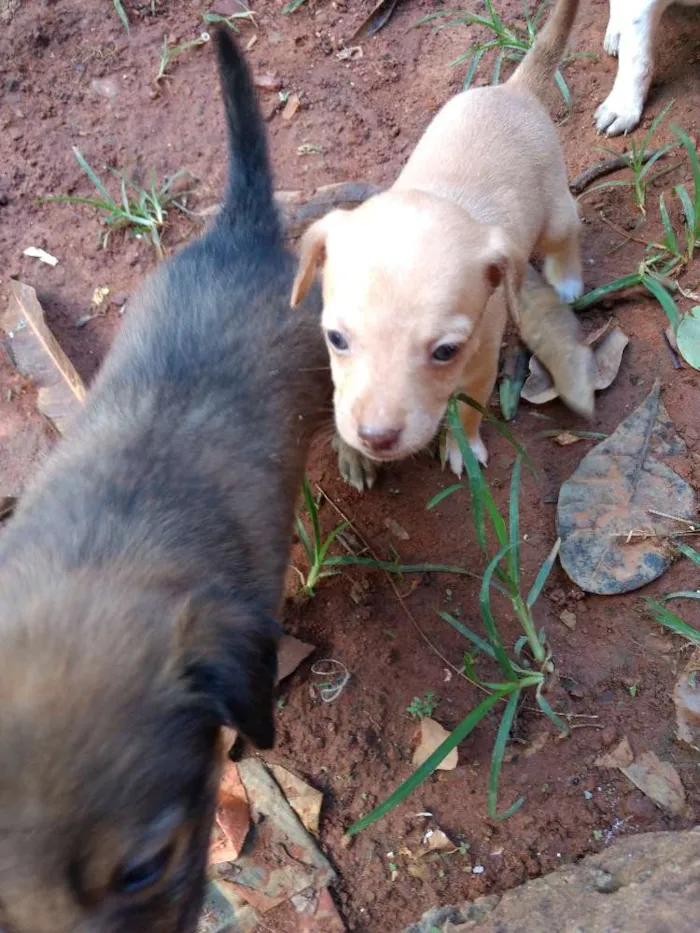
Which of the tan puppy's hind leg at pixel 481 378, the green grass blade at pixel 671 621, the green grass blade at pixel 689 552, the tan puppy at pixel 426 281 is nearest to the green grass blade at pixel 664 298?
the tan puppy at pixel 426 281

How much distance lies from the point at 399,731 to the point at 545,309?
184 centimetres

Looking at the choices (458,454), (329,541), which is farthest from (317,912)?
(458,454)

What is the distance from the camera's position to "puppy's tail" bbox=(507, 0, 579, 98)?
3490 millimetres

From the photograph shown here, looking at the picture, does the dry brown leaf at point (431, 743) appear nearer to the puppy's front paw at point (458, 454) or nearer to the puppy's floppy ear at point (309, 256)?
the puppy's front paw at point (458, 454)

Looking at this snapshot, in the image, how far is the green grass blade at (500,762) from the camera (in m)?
2.27

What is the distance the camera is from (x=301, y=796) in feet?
8.46

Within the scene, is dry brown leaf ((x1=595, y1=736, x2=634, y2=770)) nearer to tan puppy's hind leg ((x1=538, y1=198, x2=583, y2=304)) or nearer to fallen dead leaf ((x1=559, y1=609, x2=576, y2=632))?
fallen dead leaf ((x1=559, y1=609, x2=576, y2=632))

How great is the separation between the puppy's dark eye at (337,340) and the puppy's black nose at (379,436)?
32 cm

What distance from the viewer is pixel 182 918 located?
1.78m

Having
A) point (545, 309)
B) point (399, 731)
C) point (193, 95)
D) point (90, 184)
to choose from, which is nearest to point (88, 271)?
point (90, 184)

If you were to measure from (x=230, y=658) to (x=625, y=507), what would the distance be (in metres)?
1.75

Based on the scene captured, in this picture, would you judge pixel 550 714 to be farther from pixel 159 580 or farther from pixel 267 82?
pixel 267 82

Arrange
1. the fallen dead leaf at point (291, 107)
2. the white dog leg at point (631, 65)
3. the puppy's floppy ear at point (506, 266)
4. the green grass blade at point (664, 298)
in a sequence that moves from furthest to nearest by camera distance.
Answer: the fallen dead leaf at point (291, 107) → the white dog leg at point (631, 65) → the green grass blade at point (664, 298) → the puppy's floppy ear at point (506, 266)

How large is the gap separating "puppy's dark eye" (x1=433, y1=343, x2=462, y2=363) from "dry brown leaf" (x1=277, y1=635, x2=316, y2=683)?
3.70ft
